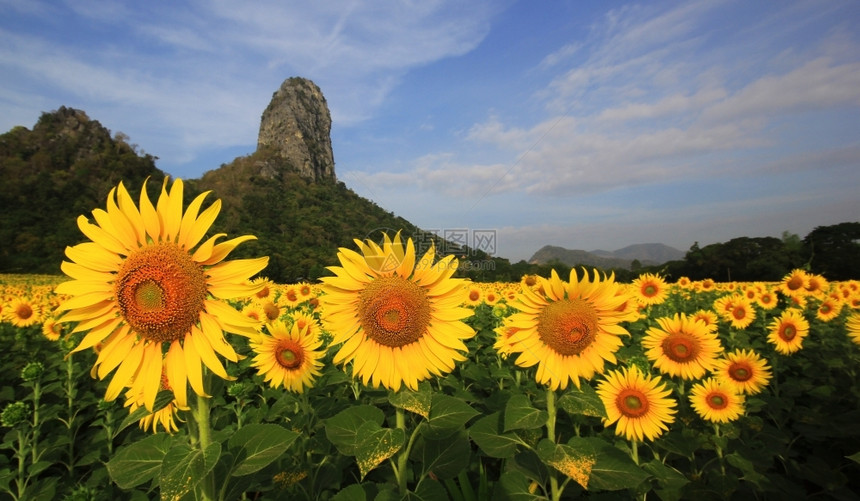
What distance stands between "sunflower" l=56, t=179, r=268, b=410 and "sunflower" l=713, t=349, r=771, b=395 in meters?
5.75

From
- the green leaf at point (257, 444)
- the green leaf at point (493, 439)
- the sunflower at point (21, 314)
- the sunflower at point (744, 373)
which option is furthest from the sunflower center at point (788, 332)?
the sunflower at point (21, 314)

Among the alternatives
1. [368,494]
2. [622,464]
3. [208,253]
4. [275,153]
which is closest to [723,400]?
[622,464]

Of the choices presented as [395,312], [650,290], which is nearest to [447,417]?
[395,312]

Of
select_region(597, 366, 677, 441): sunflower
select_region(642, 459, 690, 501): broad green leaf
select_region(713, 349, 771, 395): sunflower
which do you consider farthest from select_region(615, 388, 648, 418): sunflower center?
select_region(713, 349, 771, 395): sunflower

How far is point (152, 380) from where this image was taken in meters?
1.89

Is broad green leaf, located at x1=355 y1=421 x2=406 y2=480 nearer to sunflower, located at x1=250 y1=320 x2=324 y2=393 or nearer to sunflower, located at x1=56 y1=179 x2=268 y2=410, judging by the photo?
sunflower, located at x1=56 y1=179 x2=268 y2=410

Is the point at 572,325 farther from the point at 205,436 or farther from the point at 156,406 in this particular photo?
the point at 156,406

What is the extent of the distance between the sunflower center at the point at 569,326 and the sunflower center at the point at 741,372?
3698mm

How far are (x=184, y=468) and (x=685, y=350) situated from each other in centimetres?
526

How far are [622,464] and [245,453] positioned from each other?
90.4 inches

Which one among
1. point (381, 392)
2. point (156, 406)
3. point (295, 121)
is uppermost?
point (295, 121)

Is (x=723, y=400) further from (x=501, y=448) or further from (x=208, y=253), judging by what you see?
(x=208, y=253)

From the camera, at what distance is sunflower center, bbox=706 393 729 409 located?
4.41 meters

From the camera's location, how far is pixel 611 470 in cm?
246
